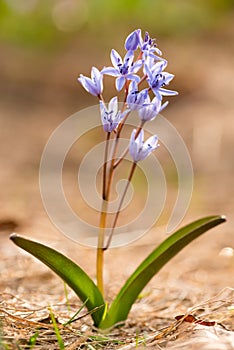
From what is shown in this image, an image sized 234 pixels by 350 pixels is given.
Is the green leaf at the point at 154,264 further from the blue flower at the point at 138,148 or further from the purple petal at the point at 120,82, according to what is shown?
the purple petal at the point at 120,82

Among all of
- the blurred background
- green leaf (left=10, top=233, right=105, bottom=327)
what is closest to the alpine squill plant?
green leaf (left=10, top=233, right=105, bottom=327)

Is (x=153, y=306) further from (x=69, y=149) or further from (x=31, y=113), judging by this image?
(x=31, y=113)

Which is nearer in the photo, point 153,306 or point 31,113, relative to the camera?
point 153,306

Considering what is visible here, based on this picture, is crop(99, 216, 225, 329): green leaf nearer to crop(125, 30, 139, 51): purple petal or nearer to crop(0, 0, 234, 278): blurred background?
crop(125, 30, 139, 51): purple petal

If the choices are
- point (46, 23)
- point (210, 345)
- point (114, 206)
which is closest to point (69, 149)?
point (114, 206)

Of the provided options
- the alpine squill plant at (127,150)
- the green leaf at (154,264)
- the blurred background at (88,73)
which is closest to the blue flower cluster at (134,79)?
the alpine squill plant at (127,150)

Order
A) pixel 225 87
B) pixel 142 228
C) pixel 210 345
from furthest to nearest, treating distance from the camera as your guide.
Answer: pixel 225 87
pixel 142 228
pixel 210 345
